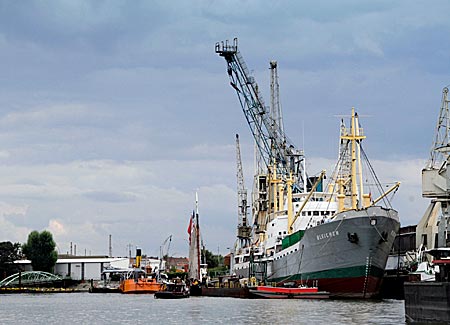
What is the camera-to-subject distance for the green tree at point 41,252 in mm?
189625

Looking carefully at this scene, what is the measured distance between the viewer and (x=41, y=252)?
190500 millimetres

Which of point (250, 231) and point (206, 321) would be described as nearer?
point (206, 321)

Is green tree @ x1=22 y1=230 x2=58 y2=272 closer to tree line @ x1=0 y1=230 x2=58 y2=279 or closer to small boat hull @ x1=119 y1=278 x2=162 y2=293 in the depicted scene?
tree line @ x1=0 y1=230 x2=58 y2=279

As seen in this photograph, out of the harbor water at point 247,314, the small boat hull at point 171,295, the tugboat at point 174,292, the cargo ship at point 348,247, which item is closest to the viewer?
the harbor water at point 247,314

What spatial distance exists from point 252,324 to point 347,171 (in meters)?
47.1

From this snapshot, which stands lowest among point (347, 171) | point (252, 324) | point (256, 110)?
point (252, 324)

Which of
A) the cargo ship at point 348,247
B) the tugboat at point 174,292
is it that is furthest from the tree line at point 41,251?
the cargo ship at point 348,247

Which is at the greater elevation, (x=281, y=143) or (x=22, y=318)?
(x=281, y=143)

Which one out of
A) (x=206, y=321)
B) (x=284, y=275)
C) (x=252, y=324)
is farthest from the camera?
(x=284, y=275)

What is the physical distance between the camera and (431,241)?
8688cm

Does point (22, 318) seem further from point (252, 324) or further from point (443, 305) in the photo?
point (443, 305)

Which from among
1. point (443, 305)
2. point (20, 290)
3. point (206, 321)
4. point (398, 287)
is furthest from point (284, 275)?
point (20, 290)

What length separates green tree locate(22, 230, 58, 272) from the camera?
189625mm

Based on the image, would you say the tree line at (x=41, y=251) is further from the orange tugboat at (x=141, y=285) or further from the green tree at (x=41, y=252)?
the orange tugboat at (x=141, y=285)
